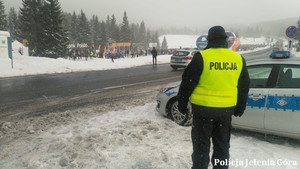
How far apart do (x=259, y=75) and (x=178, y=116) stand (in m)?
1.92

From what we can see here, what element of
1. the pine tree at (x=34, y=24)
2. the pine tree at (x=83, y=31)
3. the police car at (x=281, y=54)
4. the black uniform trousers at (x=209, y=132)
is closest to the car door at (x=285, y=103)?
the police car at (x=281, y=54)

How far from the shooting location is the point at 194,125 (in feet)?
8.94

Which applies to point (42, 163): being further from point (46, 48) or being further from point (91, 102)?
point (46, 48)

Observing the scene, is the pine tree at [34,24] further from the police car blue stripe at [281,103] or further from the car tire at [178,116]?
the police car blue stripe at [281,103]

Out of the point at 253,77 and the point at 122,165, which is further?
the point at 253,77

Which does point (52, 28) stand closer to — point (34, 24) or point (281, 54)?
point (34, 24)

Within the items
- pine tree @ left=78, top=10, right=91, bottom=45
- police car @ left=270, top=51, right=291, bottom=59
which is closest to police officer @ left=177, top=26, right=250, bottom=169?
police car @ left=270, top=51, right=291, bottom=59

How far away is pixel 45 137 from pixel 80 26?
6837 centimetres

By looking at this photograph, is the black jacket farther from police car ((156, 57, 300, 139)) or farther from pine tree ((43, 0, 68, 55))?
pine tree ((43, 0, 68, 55))

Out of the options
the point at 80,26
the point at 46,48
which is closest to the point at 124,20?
the point at 80,26

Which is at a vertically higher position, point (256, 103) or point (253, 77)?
point (253, 77)

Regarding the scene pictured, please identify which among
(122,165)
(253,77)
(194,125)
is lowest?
(122,165)

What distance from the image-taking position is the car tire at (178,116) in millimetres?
5164

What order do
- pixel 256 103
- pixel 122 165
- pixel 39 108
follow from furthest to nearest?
pixel 39 108, pixel 256 103, pixel 122 165
